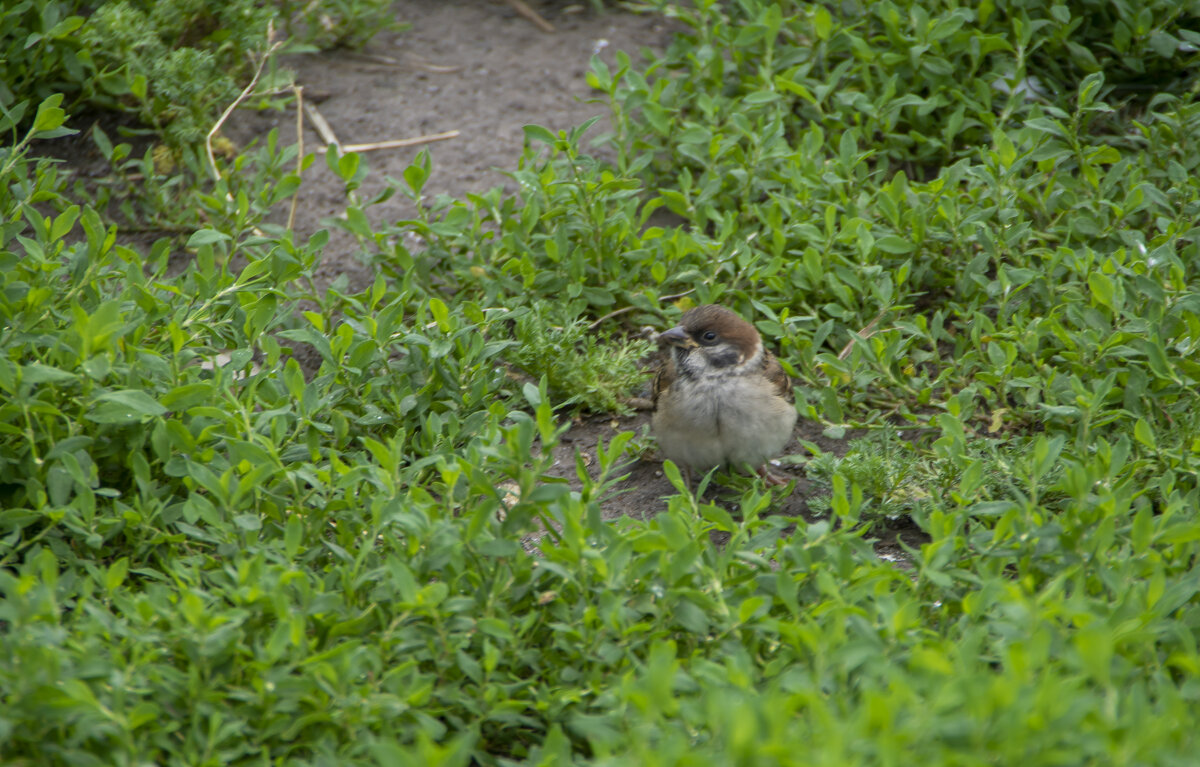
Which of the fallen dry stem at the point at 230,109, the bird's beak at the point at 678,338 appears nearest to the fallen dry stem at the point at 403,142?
the fallen dry stem at the point at 230,109

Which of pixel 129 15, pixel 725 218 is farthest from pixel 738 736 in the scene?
pixel 129 15

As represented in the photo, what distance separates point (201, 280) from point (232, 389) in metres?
0.49

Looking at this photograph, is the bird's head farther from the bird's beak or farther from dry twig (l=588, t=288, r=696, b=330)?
dry twig (l=588, t=288, r=696, b=330)

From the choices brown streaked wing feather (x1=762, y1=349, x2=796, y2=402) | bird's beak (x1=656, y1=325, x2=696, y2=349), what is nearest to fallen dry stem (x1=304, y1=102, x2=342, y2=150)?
bird's beak (x1=656, y1=325, x2=696, y2=349)

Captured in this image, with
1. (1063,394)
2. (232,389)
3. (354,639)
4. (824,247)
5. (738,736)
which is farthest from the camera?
(824,247)

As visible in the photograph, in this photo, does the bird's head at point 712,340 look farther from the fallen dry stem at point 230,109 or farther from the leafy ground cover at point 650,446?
the fallen dry stem at point 230,109

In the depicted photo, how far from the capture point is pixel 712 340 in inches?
194

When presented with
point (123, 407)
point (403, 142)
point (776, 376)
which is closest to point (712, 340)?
point (776, 376)

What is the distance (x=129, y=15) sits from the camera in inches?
226

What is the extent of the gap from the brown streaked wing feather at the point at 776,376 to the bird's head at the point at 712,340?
0.05 meters

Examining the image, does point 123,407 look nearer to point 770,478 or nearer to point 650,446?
point 650,446

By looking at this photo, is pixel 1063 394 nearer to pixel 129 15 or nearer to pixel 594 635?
pixel 594 635

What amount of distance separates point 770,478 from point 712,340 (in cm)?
71

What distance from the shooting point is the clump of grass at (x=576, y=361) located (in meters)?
5.01
